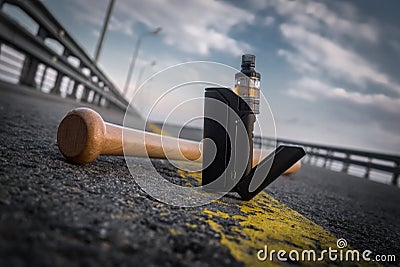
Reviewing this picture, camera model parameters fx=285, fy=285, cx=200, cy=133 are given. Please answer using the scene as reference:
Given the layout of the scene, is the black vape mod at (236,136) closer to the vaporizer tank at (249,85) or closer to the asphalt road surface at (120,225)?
the vaporizer tank at (249,85)

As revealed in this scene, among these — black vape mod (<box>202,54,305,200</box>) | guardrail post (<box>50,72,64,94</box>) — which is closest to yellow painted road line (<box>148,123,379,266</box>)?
black vape mod (<box>202,54,305,200</box>)

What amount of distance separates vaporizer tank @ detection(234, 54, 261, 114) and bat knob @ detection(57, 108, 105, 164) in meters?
0.79

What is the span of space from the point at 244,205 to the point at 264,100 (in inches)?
24.7

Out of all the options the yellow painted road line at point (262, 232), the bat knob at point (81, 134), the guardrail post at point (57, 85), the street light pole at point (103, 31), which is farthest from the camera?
the street light pole at point (103, 31)

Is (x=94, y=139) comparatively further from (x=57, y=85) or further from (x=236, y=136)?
(x=57, y=85)

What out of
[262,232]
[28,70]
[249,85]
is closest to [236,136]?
[249,85]

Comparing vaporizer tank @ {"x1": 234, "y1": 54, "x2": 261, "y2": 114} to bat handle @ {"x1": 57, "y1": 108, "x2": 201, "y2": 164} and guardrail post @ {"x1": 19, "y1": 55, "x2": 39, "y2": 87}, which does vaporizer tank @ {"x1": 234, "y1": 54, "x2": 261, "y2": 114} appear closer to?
bat handle @ {"x1": 57, "y1": 108, "x2": 201, "y2": 164}

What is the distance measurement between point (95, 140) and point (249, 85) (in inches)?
34.9

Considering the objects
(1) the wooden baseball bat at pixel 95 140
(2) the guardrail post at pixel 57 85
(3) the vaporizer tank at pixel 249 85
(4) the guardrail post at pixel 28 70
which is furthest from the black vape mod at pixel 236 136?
(2) the guardrail post at pixel 57 85

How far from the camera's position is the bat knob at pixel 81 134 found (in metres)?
1.49

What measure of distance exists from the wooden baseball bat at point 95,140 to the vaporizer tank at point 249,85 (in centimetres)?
75

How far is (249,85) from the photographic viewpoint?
5.17ft

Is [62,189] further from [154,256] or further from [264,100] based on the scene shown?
[264,100]

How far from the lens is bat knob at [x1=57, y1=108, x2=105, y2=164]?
A: 1494 millimetres
